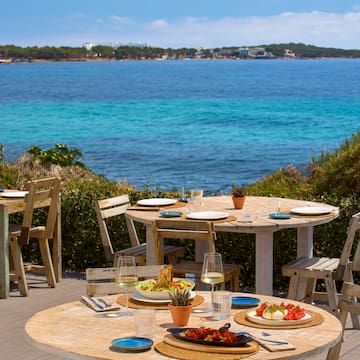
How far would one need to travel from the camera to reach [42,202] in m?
8.42

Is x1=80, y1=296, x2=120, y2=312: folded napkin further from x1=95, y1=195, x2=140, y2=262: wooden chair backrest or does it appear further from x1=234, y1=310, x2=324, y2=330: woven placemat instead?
x1=95, y1=195, x2=140, y2=262: wooden chair backrest

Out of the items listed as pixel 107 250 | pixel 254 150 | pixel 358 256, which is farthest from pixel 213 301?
pixel 254 150

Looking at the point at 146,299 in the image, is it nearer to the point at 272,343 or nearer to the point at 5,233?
the point at 272,343

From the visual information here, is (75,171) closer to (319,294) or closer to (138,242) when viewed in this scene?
(138,242)

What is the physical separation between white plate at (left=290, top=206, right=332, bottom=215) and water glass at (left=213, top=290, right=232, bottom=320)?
9.96 feet

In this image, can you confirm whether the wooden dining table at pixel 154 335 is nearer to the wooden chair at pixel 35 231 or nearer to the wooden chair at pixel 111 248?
the wooden chair at pixel 111 248

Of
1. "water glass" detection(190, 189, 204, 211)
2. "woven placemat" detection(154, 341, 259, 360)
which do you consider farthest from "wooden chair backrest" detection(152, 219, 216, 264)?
"woven placemat" detection(154, 341, 259, 360)

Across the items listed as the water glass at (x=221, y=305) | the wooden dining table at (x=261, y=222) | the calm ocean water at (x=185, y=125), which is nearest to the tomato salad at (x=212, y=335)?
the water glass at (x=221, y=305)

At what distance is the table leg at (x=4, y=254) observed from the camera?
26.1 ft

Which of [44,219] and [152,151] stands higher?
[44,219]

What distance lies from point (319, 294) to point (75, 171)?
22.6ft

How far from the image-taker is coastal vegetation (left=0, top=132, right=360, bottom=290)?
8234 millimetres

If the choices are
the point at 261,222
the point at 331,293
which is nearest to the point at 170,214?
the point at 261,222

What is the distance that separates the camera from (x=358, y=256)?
6.40m
